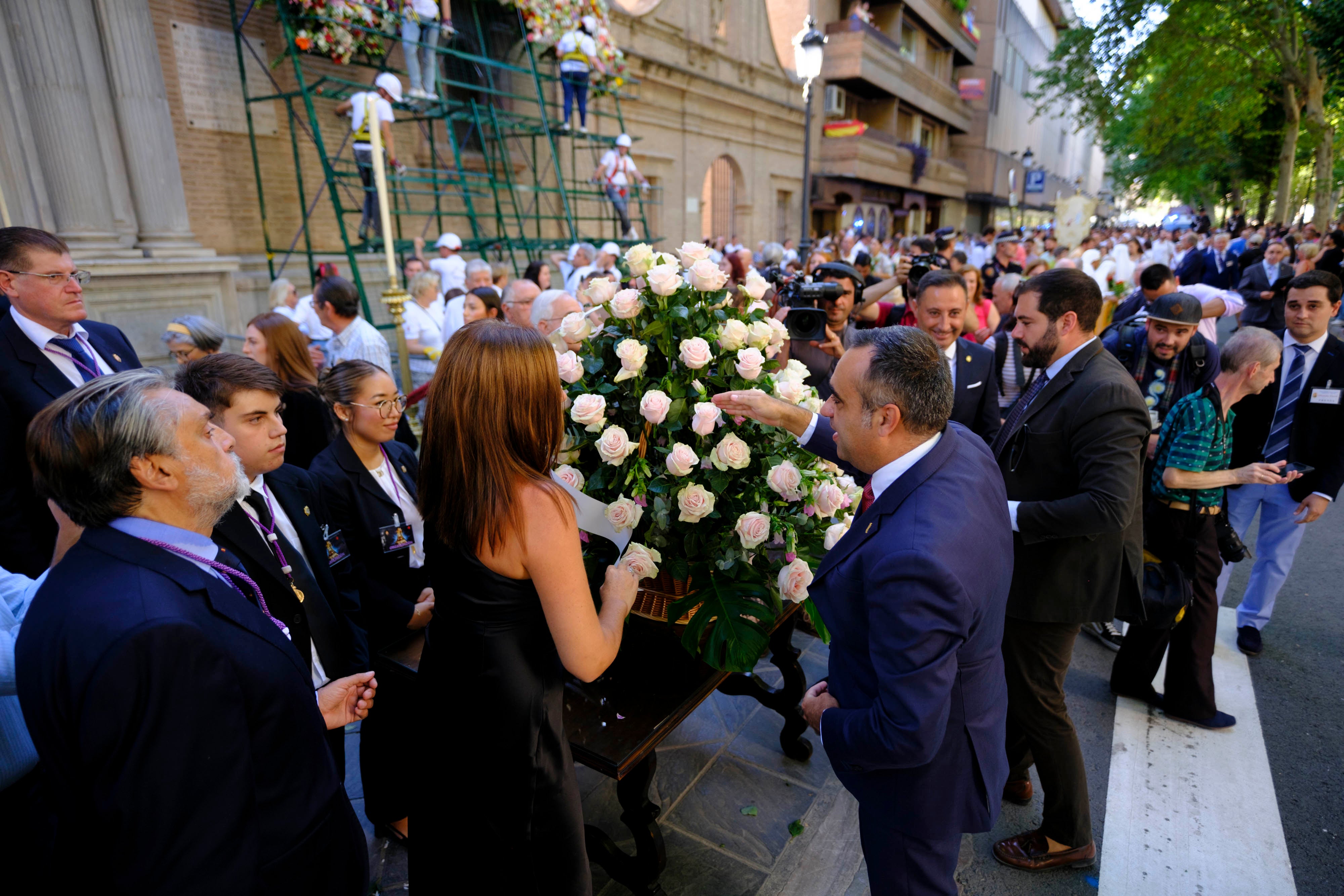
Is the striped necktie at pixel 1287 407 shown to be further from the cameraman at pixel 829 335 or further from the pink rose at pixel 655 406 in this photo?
Answer: the pink rose at pixel 655 406

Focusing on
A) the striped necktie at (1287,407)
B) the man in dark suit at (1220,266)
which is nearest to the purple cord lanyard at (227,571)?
the striped necktie at (1287,407)

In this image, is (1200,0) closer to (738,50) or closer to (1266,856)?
(738,50)

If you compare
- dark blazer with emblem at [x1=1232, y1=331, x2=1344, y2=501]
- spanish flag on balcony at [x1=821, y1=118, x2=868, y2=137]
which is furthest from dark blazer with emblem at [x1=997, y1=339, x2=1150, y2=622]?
spanish flag on balcony at [x1=821, y1=118, x2=868, y2=137]

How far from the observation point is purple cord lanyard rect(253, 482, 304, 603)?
2.12 metres

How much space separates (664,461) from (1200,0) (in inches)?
864

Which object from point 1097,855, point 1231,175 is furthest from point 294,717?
point 1231,175

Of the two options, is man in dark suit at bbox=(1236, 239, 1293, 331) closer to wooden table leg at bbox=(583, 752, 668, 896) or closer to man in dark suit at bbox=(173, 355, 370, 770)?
wooden table leg at bbox=(583, 752, 668, 896)

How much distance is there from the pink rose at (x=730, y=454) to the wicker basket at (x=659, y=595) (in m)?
0.47

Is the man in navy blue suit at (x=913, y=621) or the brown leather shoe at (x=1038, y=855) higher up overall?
the man in navy blue suit at (x=913, y=621)

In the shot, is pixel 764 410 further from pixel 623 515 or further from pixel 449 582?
pixel 449 582

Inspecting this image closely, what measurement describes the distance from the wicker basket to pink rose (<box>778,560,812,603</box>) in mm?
340

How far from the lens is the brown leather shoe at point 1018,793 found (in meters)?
2.93

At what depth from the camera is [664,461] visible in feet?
6.72

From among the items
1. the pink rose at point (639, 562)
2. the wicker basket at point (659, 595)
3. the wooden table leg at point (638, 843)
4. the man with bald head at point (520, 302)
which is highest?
the man with bald head at point (520, 302)
